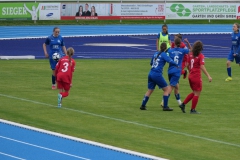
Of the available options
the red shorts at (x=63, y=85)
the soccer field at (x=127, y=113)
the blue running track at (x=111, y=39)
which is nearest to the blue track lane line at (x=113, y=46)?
the blue running track at (x=111, y=39)

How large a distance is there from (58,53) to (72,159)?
10.5 metres

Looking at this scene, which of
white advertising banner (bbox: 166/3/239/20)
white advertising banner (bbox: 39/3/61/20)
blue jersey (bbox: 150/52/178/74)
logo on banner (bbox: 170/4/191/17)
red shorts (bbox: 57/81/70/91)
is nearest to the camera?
blue jersey (bbox: 150/52/178/74)

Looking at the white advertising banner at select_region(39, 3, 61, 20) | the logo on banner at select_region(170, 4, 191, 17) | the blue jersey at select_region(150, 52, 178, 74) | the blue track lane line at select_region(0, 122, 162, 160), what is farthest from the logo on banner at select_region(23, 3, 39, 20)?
the blue track lane line at select_region(0, 122, 162, 160)

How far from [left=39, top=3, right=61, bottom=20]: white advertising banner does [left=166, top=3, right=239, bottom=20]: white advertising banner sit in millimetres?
7947

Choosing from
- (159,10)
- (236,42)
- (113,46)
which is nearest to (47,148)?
(236,42)

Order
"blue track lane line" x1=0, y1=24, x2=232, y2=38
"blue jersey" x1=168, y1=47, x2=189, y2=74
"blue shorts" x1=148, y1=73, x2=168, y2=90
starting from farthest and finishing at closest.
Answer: "blue track lane line" x1=0, y1=24, x2=232, y2=38 < "blue jersey" x1=168, y1=47, x2=189, y2=74 < "blue shorts" x1=148, y1=73, x2=168, y2=90

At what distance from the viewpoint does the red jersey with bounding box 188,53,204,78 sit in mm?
19562

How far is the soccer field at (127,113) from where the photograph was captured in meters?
16.0

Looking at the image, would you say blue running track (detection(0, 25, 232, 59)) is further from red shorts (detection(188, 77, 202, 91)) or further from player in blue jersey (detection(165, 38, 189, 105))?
red shorts (detection(188, 77, 202, 91))

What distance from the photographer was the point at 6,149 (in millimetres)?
15188

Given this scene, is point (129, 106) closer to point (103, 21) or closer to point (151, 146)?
point (151, 146)

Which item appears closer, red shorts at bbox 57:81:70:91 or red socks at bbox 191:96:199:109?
red socks at bbox 191:96:199:109

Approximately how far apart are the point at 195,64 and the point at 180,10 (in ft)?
124

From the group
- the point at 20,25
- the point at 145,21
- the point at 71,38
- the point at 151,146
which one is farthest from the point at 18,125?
the point at 145,21
